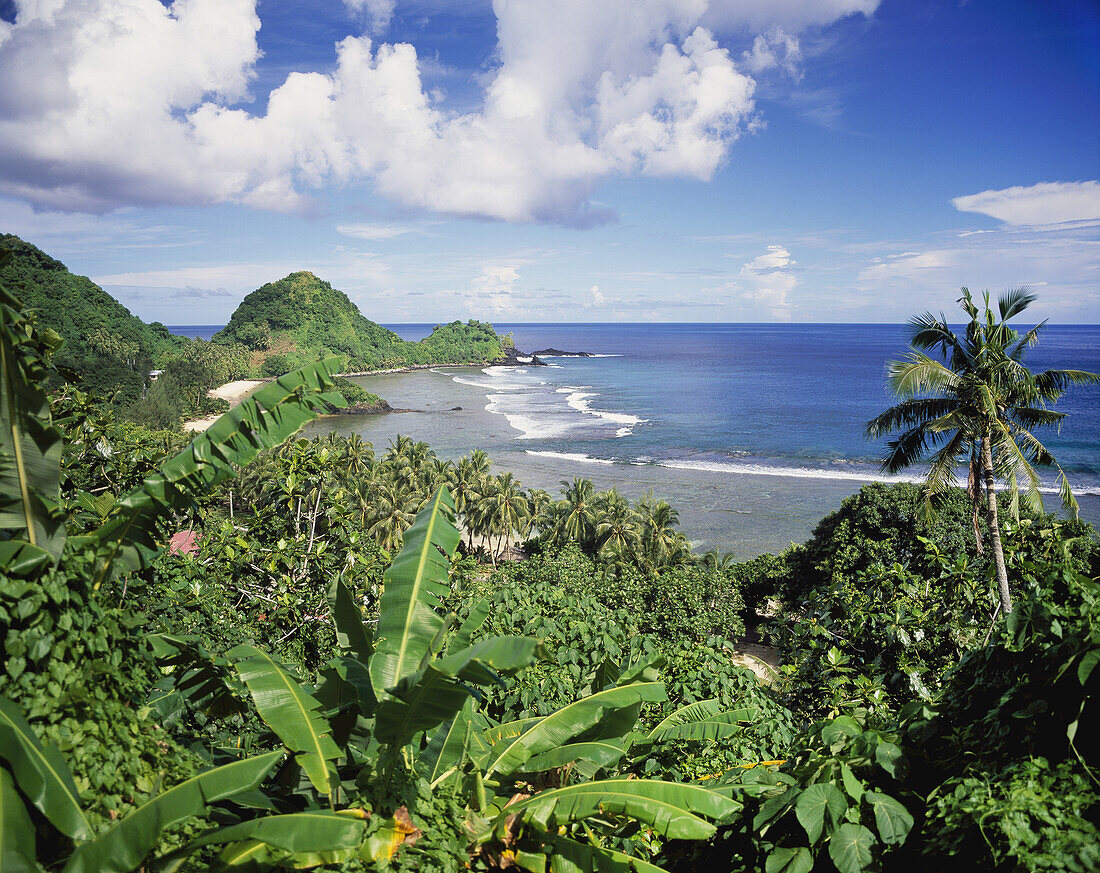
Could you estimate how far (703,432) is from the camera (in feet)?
209

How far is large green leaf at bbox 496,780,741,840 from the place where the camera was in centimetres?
316

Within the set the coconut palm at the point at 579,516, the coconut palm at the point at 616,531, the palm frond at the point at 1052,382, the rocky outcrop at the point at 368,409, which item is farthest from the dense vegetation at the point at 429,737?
the rocky outcrop at the point at 368,409

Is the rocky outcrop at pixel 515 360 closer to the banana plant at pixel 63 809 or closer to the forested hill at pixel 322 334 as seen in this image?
the forested hill at pixel 322 334

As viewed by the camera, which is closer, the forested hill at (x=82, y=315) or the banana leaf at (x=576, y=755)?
the banana leaf at (x=576, y=755)

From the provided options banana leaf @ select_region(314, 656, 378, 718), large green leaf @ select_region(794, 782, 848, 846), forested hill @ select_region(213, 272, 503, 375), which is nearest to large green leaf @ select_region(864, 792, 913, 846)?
large green leaf @ select_region(794, 782, 848, 846)

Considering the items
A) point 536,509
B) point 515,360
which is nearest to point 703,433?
point 536,509

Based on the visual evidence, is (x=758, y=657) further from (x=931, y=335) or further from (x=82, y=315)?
(x=82, y=315)

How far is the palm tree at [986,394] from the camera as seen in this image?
11.7 metres

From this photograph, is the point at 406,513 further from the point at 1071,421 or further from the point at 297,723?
the point at 1071,421

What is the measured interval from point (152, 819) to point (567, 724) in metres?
2.29

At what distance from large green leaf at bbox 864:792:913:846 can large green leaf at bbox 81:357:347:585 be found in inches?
130

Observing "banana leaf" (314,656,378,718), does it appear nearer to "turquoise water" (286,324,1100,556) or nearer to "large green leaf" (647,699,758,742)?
"large green leaf" (647,699,758,742)

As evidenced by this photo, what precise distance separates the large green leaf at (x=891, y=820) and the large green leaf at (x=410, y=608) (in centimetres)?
220

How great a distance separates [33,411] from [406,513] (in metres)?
30.9
